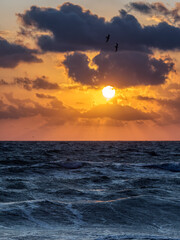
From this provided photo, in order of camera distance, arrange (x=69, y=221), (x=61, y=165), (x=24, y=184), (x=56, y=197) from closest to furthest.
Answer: (x=69, y=221) < (x=56, y=197) < (x=24, y=184) < (x=61, y=165)

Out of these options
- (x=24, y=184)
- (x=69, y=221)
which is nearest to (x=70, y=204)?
(x=69, y=221)

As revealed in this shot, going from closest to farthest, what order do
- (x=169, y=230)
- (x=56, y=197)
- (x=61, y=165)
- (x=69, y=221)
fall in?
(x=169, y=230), (x=69, y=221), (x=56, y=197), (x=61, y=165)

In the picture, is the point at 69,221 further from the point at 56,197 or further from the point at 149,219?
the point at 56,197

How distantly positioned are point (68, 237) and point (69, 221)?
2132 mm

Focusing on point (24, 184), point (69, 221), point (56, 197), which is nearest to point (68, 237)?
point (69, 221)

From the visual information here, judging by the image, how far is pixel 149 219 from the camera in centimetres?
1122

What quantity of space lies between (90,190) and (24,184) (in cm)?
394

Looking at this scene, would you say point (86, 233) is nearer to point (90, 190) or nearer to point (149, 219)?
point (149, 219)

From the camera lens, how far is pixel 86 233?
9.20 m

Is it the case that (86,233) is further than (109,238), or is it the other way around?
(86,233)

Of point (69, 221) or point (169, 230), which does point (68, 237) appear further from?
point (169, 230)

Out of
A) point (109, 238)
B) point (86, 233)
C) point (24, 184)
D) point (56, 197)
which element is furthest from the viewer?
point (24, 184)

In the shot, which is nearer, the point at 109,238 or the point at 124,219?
the point at 109,238

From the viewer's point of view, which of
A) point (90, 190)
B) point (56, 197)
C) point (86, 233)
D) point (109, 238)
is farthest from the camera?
point (90, 190)
